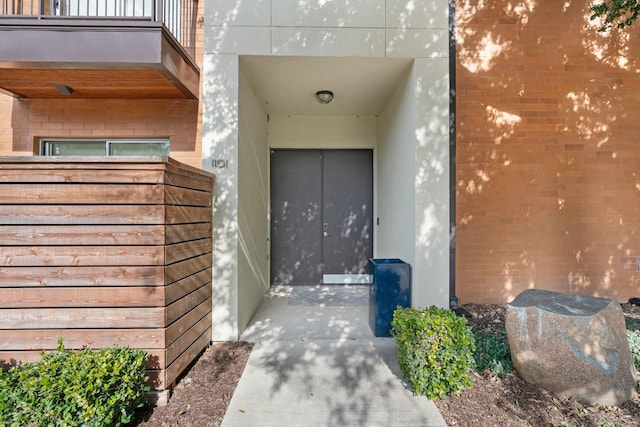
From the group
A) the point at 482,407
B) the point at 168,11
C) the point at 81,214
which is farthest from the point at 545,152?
the point at 81,214

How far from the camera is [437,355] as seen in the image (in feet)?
8.07

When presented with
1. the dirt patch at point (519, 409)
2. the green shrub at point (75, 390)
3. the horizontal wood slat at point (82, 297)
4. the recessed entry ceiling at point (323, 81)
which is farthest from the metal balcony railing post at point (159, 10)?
the dirt patch at point (519, 409)

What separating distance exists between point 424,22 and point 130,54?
10.7 ft

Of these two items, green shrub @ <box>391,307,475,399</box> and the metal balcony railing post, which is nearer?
green shrub @ <box>391,307,475,399</box>

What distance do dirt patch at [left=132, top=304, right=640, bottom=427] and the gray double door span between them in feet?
Result: 9.95

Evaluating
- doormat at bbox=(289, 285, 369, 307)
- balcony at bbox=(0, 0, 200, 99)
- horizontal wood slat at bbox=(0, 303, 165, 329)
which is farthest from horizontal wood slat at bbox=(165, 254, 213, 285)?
balcony at bbox=(0, 0, 200, 99)

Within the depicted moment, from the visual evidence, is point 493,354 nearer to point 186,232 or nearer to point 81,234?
point 186,232

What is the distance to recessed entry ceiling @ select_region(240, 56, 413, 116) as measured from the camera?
12.2 feet

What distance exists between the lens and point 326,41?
3.58 meters

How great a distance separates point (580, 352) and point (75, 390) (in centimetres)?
360

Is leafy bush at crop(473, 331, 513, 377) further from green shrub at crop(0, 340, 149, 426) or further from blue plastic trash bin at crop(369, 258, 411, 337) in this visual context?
green shrub at crop(0, 340, 149, 426)

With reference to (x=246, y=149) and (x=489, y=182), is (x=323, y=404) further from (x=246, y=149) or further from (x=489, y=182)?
(x=489, y=182)

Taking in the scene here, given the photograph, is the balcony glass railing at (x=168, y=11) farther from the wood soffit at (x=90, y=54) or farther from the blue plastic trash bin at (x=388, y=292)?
the blue plastic trash bin at (x=388, y=292)

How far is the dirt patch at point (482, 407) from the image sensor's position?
2.23 m
